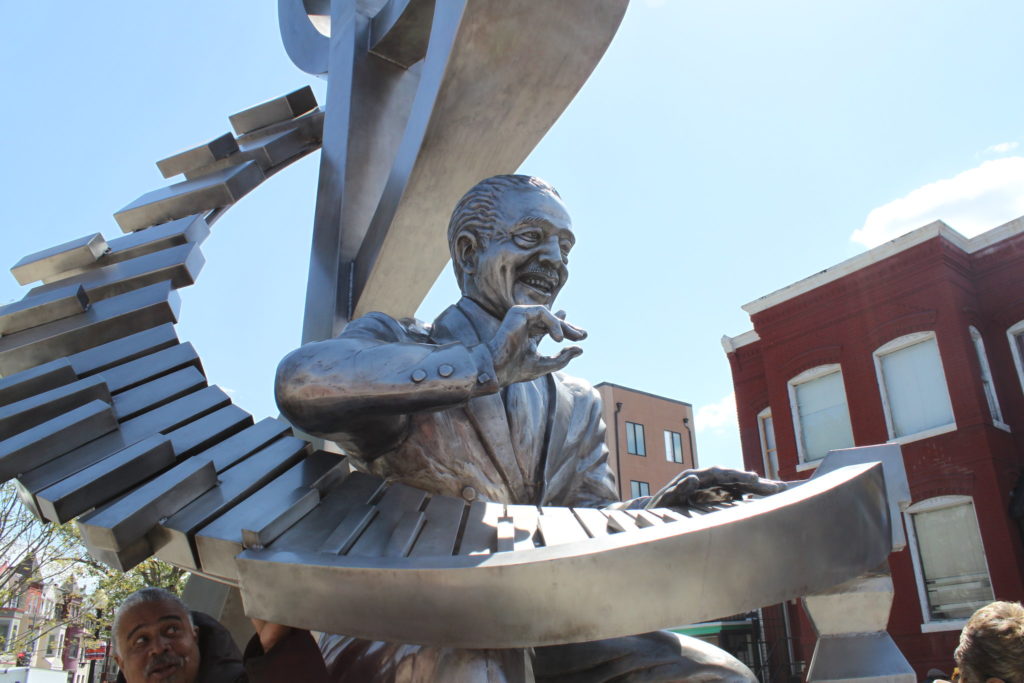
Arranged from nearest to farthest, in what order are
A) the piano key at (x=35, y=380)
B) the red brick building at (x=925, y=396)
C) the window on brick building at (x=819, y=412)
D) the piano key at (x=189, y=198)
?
the piano key at (x=35, y=380) < the piano key at (x=189, y=198) < the red brick building at (x=925, y=396) < the window on brick building at (x=819, y=412)

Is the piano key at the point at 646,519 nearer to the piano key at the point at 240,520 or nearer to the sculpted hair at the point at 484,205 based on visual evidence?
the piano key at the point at 240,520

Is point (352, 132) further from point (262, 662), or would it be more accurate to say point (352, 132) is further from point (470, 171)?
point (262, 662)

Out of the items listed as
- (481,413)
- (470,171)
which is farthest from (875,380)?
(481,413)

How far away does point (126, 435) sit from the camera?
Answer: 220 centimetres

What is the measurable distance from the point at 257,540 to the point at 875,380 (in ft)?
51.5

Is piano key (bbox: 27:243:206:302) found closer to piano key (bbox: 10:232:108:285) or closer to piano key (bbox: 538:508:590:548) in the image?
piano key (bbox: 10:232:108:285)

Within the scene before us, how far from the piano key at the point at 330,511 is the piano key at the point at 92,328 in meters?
1.24

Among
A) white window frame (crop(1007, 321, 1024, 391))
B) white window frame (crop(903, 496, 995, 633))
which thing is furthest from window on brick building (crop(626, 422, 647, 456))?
white window frame (crop(1007, 321, 1024, 391))

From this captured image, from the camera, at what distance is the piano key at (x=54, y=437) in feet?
6.66

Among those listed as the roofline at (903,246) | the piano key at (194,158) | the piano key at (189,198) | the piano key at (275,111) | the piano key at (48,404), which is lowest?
the piano key at (48,404)

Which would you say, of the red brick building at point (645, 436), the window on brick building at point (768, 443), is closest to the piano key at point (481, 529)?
the window on brick building at point (768, 443)

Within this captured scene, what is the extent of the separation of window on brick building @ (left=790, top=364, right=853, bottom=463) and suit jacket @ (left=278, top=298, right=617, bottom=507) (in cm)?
1458

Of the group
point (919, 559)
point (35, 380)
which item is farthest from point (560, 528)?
point (919, 559)

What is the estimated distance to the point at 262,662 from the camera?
179 cm
